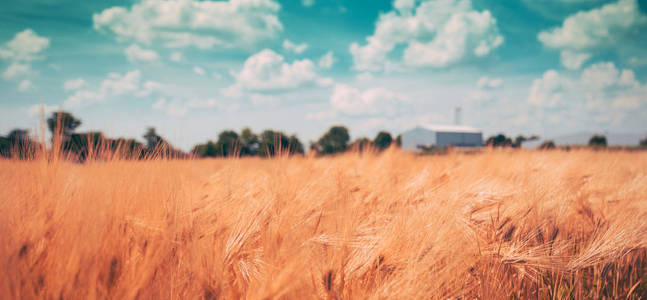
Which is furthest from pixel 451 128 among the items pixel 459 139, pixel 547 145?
pixel 547 145

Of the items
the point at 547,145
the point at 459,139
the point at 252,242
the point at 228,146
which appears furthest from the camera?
the point at 459,139

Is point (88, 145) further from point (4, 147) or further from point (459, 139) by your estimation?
point (459, 139)

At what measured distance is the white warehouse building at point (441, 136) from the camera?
150 ft

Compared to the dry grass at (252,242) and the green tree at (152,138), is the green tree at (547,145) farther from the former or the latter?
the green tree at (152,138)

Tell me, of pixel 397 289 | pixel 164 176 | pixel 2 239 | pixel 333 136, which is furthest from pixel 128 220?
pixel 333 136

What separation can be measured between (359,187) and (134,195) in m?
1.58

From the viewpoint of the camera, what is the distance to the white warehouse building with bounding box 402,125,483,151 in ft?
150

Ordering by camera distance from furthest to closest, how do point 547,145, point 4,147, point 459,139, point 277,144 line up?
point 459,139
point 547,145
point 277,144
point 4,147

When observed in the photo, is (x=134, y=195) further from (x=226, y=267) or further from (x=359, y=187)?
(x=359, y=187)

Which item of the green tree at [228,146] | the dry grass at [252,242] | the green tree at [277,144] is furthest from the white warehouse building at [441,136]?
the dry grass at [252,242]

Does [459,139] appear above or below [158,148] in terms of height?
above

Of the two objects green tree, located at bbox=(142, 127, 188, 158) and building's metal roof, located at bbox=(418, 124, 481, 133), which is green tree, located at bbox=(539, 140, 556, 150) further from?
building's metal roof, located at bbox=(418, 124, 481, 133)

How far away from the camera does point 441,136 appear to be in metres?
46.0

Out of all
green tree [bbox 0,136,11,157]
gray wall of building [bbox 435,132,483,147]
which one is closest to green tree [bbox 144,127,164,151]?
green tree [bbox 0,136,11,157]
